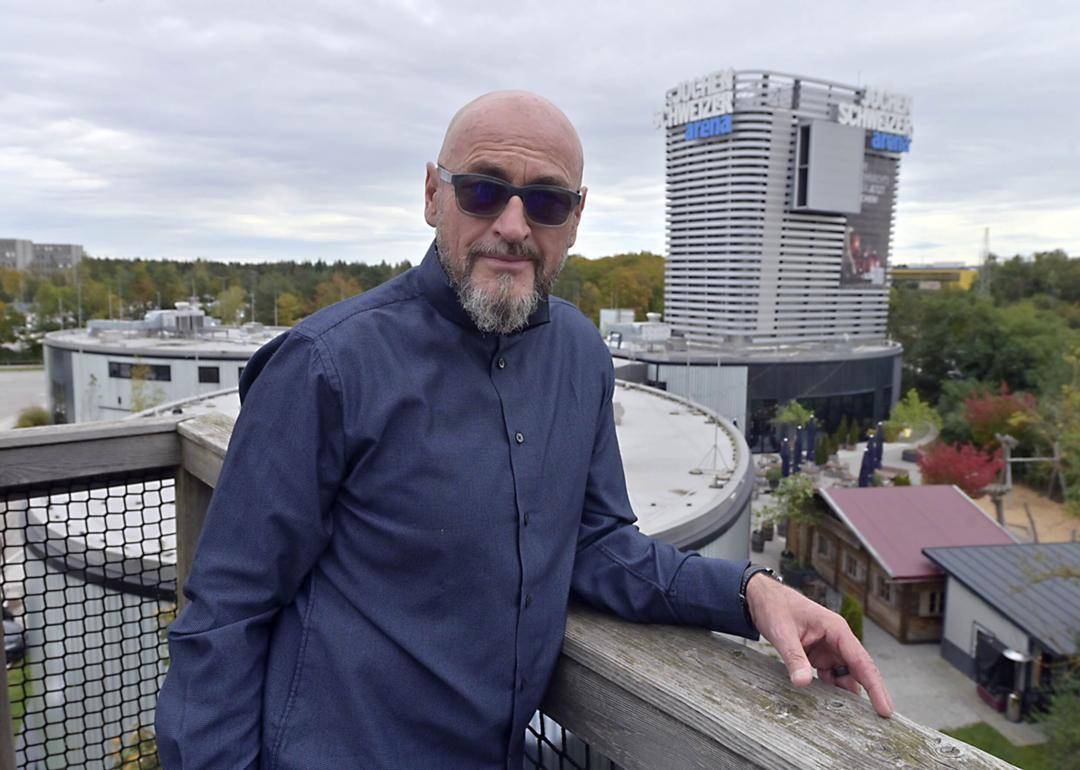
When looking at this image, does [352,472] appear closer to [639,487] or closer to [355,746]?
[355,746]

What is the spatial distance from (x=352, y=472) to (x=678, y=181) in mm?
39586

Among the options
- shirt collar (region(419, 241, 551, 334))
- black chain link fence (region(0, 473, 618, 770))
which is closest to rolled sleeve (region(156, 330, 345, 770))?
shirt collar (region(419, 241, 551, 334))

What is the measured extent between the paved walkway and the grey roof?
1.32 m

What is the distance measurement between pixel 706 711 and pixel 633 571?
0.39 meters

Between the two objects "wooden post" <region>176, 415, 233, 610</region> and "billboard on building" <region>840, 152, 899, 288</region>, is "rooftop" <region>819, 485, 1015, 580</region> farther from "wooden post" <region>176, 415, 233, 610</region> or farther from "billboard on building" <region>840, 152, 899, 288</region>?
"billboard on building" <region>840, 152, 899, 288</region>

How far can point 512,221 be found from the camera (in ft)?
4.81

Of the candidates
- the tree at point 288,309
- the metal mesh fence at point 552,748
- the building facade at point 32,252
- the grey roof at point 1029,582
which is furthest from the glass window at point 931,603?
the building facade at point 32,252

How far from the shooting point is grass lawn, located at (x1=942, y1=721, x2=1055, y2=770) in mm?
10711

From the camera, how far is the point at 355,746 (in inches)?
52.1

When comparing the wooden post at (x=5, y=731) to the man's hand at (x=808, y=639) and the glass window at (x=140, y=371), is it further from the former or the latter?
the glass window at (x=140, y=371)

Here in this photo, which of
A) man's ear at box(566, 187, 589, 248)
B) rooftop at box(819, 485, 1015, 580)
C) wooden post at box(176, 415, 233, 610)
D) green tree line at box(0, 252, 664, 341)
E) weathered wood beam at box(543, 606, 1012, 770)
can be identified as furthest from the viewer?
green tree line at box(0, 252, 664, 341)

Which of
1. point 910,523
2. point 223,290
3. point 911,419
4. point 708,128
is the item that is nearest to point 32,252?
point 223,290

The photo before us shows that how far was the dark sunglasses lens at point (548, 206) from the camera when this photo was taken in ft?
4.84

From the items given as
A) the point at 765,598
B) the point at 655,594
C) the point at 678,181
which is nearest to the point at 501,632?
the point at 655,594
